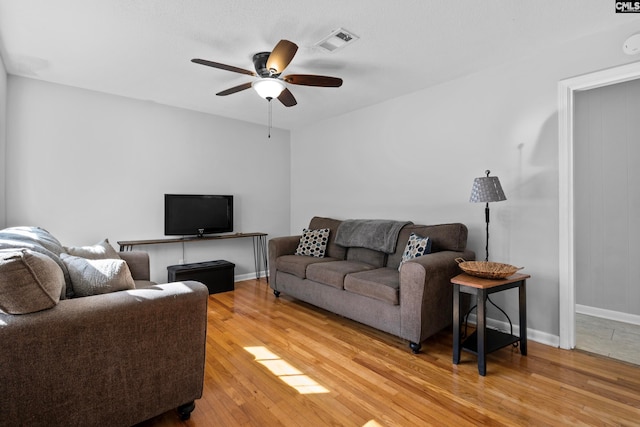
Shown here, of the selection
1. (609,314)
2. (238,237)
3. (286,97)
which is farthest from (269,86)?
(609,314)

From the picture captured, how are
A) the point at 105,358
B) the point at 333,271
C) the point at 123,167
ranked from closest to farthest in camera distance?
the point at 105,358 < the point at 333,271 < the point at 123,167

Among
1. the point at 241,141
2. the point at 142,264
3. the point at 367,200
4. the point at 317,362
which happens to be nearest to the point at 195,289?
the point at 317,362

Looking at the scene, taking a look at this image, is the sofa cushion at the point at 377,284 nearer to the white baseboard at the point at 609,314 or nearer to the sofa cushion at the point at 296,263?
the sofa cushion at the point at 296,263

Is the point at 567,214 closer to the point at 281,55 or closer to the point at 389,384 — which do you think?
the point at 389,384

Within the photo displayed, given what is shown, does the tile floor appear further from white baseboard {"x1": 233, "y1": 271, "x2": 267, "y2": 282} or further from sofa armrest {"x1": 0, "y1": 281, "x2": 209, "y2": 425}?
white baseboard {"x1": 233, "y1": 271, "x2": 267, "y2": 282}

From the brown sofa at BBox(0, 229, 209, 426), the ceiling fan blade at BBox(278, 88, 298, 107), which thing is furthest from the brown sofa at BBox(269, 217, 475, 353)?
the ceiling fan blade at BBox(278, 88, 298, 107)

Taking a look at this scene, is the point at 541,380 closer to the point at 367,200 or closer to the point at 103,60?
the point at 367,200

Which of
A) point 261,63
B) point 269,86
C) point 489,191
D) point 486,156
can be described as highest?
point 261,63

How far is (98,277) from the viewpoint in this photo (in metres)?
1.66

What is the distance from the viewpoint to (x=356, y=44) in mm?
2578

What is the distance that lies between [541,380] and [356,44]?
109 inches

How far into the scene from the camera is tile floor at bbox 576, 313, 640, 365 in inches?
97.0

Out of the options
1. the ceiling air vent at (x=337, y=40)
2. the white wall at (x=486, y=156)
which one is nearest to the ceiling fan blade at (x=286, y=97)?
the ceiling air vent at (x=337, y=40)

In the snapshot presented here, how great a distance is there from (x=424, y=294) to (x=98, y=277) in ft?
6.98
